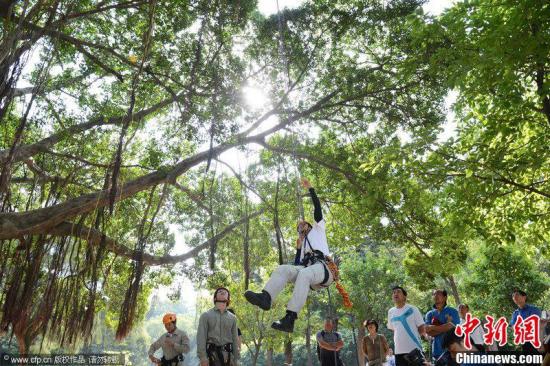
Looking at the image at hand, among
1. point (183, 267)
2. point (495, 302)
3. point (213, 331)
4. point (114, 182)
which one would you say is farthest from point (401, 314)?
point (495, 302)

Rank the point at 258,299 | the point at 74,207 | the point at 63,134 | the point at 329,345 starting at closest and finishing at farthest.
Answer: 1. the point at 258,299
2. the point at 329,345
3. the point at 74,207
4. the point at 63,134

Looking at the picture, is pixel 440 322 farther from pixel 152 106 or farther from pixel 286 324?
pixel 152 106

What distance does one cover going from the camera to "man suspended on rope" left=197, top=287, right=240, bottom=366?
3.42 metres

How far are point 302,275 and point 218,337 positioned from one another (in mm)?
939

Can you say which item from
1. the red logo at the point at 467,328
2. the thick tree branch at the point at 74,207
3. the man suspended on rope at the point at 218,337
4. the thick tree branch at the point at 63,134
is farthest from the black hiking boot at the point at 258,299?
the thick tree branch at the point at 63,134

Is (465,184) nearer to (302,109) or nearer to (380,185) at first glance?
(380,185)

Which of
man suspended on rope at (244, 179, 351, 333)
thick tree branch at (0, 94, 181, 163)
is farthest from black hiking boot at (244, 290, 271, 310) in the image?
thick tree branch at (0, 94, 181, 163)

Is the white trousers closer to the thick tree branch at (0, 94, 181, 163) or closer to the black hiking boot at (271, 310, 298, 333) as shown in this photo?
the black hiking boot at (271, 310, 298, 333)

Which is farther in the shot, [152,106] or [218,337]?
[152,106]

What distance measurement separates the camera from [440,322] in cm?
370

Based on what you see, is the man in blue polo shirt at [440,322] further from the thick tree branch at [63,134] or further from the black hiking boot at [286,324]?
the thick tree branch at [63,134]

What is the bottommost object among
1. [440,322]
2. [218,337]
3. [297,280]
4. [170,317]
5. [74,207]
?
[218,337]

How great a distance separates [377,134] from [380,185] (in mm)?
2616

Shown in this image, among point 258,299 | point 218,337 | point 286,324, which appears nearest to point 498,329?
point 286,324
